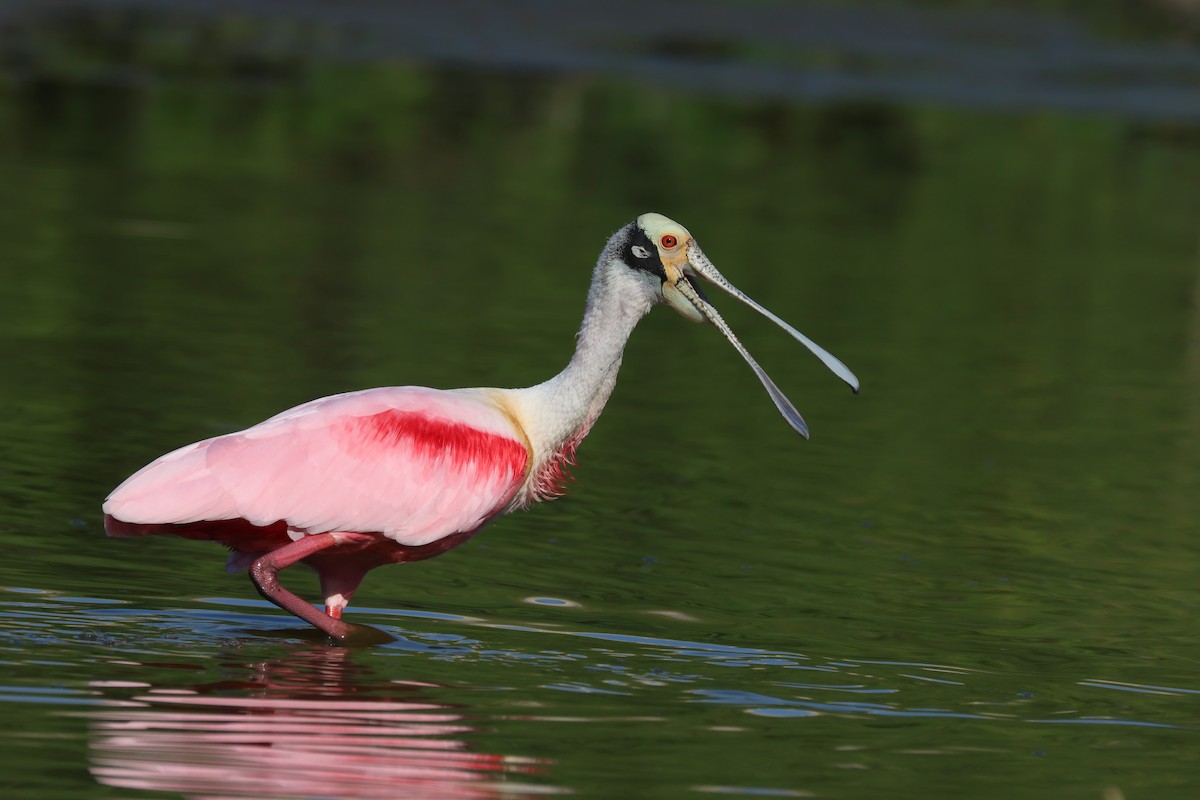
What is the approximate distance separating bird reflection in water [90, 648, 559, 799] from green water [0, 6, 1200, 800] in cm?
2

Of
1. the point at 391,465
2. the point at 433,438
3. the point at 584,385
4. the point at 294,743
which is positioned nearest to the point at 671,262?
the point at 584,385

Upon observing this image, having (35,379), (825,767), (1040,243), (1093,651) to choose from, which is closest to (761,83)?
(1040,243)

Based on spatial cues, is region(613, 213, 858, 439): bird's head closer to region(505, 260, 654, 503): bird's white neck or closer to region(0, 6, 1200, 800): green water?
region(505, 260, 654, 503): bird's white neck

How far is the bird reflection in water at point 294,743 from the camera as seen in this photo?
19.5ft

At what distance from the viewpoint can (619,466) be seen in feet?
34.6

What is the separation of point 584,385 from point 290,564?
108 centimetres

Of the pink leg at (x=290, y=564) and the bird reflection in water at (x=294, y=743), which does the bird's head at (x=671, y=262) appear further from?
the bird reflection in water at (x=294, y=743)

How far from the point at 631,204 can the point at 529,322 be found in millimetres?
5463

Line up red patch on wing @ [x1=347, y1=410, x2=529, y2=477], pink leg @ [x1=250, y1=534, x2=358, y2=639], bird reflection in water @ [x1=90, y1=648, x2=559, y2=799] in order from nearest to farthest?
1. bird reflection in water @ [x1=90, y1=648, x2=559, y2=799]
2. pink leg @ [x1=250, y1=534, x2=358, y2=639]
3. red patch on wing @ [x1=347, y1=410, x2=529, y2=477]

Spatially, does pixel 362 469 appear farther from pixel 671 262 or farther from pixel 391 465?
pixel 671 262

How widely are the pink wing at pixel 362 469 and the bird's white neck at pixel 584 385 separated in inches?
4.7

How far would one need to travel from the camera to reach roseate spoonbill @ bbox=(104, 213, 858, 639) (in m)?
7.23

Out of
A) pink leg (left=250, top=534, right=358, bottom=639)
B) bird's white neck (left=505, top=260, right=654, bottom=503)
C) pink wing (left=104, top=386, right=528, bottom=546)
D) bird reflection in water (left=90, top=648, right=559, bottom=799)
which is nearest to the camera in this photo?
bird reflection in water (left=90, top=648, right=559, bottom=799)

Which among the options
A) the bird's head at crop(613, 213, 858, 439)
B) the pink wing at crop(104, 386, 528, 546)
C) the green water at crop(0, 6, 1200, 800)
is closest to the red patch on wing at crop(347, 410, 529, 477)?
the pink wing at crop(104, 386, 528, 546)
